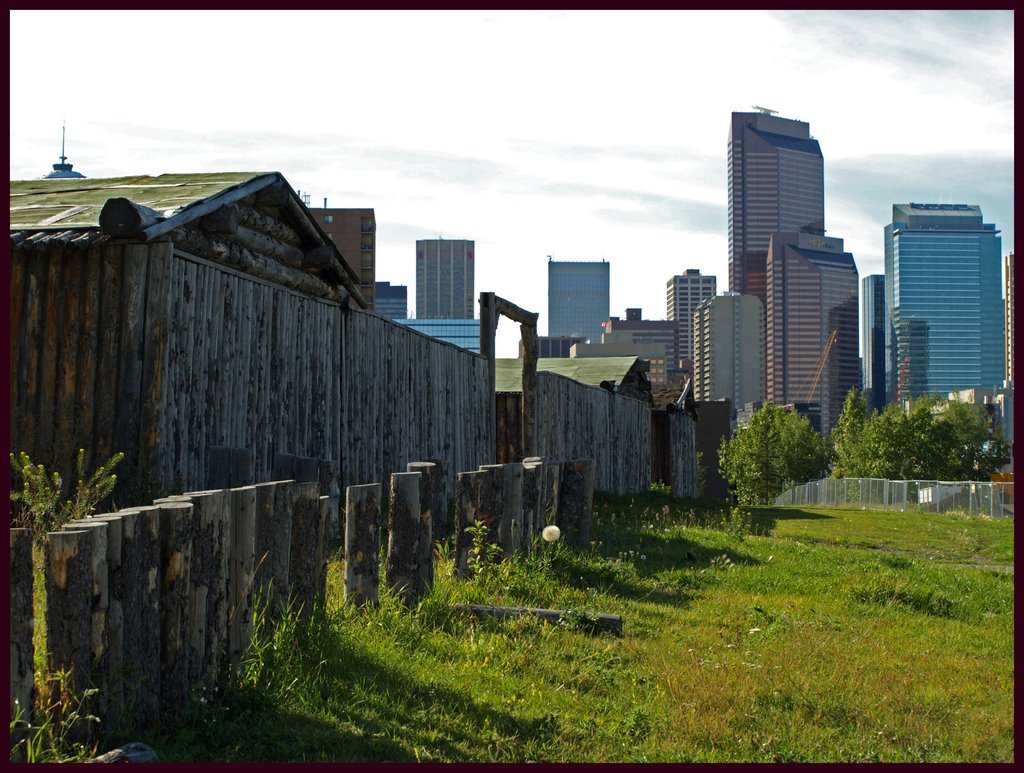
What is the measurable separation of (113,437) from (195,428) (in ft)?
2.19

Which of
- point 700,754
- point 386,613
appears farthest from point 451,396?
point 700,754

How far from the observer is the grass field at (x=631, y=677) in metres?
4.38

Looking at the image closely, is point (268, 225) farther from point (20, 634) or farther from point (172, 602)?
point (20, 634)

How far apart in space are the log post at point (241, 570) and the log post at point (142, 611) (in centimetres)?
56

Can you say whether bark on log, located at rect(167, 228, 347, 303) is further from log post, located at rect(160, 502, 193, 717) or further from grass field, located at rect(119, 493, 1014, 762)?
log post, located at rect(160, 502, 193, 717)

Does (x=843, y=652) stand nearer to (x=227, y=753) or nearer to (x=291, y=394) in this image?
(x=227, y=753)

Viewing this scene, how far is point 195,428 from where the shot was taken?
873 centimetres

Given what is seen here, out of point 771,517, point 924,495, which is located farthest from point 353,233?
point 771,517

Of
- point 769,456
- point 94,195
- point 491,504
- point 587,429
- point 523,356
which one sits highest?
point 94,195

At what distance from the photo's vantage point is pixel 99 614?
12.6 ft

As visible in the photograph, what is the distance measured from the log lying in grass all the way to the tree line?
175 feet

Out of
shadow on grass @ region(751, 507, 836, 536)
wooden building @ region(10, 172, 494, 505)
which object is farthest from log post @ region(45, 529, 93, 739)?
shadow on grass @ region(751, 507, 836, 536)

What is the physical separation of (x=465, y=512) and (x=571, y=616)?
1.39m

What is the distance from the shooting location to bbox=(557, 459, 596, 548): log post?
32.6ft
